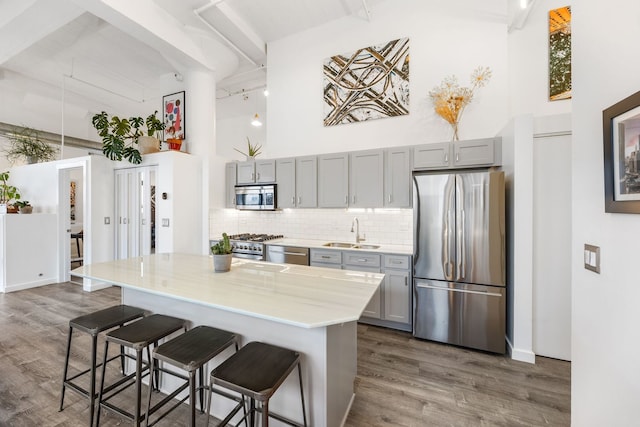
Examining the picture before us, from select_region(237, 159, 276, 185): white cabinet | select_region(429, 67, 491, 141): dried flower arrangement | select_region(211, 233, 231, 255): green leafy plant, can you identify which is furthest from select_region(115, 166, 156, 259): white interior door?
select_region(429, 67, 491, 141): dried flower arrangement

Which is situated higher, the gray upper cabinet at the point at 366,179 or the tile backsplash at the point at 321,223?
the gray upper cabinet at the point at 366,179

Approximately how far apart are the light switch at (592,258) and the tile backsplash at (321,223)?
2.40 metres

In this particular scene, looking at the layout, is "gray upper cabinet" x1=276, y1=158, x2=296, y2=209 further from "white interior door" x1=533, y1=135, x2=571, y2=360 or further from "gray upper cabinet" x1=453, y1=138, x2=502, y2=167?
"white interior door" x1=533, y1=135, x2=571, y2=360

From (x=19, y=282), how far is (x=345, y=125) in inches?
251

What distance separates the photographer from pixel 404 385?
7.20 feet

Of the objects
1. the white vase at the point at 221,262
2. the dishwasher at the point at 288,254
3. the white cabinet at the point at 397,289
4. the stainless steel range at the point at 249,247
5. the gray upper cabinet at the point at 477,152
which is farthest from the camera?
the stainless steel range at the point at 249,247

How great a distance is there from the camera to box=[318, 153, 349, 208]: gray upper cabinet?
3762 mm

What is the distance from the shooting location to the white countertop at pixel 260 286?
1363 millimetres

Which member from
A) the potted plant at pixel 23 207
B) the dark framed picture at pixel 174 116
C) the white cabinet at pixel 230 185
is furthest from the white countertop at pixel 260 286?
the potted plant at pixel 23 207

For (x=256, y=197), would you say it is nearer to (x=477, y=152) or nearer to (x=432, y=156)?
(x=432, y=156)

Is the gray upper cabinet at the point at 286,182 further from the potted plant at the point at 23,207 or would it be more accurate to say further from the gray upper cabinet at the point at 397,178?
the potted plant at the point at 23,207

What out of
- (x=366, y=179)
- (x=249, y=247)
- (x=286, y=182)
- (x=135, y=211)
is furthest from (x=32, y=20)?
(x=366, y=179)

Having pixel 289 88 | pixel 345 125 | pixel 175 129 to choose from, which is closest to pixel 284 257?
pixel 345 125

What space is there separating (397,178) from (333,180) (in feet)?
2.98
